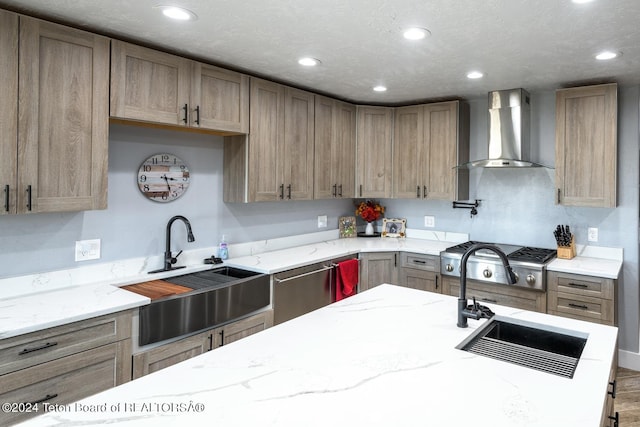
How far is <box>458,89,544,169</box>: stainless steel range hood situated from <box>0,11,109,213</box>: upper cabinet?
2.91m

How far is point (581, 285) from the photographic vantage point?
10.0ft

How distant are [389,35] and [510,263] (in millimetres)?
2048

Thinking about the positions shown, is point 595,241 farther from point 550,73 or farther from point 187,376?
point 187,376

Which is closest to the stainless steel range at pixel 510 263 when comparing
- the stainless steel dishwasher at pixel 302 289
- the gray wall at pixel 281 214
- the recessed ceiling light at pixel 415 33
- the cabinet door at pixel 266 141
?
the gray wall at pixel 281 214

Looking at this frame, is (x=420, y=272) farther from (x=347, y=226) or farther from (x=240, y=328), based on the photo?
(x=240, y=328)

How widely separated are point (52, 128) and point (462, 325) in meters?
2.23

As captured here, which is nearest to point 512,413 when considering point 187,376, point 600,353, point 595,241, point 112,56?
point 600,353

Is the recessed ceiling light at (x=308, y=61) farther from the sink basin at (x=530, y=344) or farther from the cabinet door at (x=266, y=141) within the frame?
the sink basin at (x=530, y=344)

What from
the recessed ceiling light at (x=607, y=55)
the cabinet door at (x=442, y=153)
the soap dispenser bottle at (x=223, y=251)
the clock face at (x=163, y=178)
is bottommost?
the soap dispenser bottle at (x=223, y=251)

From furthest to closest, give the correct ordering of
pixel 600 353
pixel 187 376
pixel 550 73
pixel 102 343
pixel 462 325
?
pixel 550 73 < pixel 102 343 < pixel 462 325 < pixel 600 353 < pixel 187 376

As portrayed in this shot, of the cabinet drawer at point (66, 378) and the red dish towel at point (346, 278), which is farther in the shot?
the red dish towel at point (346, 278)

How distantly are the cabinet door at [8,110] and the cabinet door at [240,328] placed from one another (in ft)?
4.35

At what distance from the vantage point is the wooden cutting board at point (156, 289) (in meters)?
2.38

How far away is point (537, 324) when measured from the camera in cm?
179
